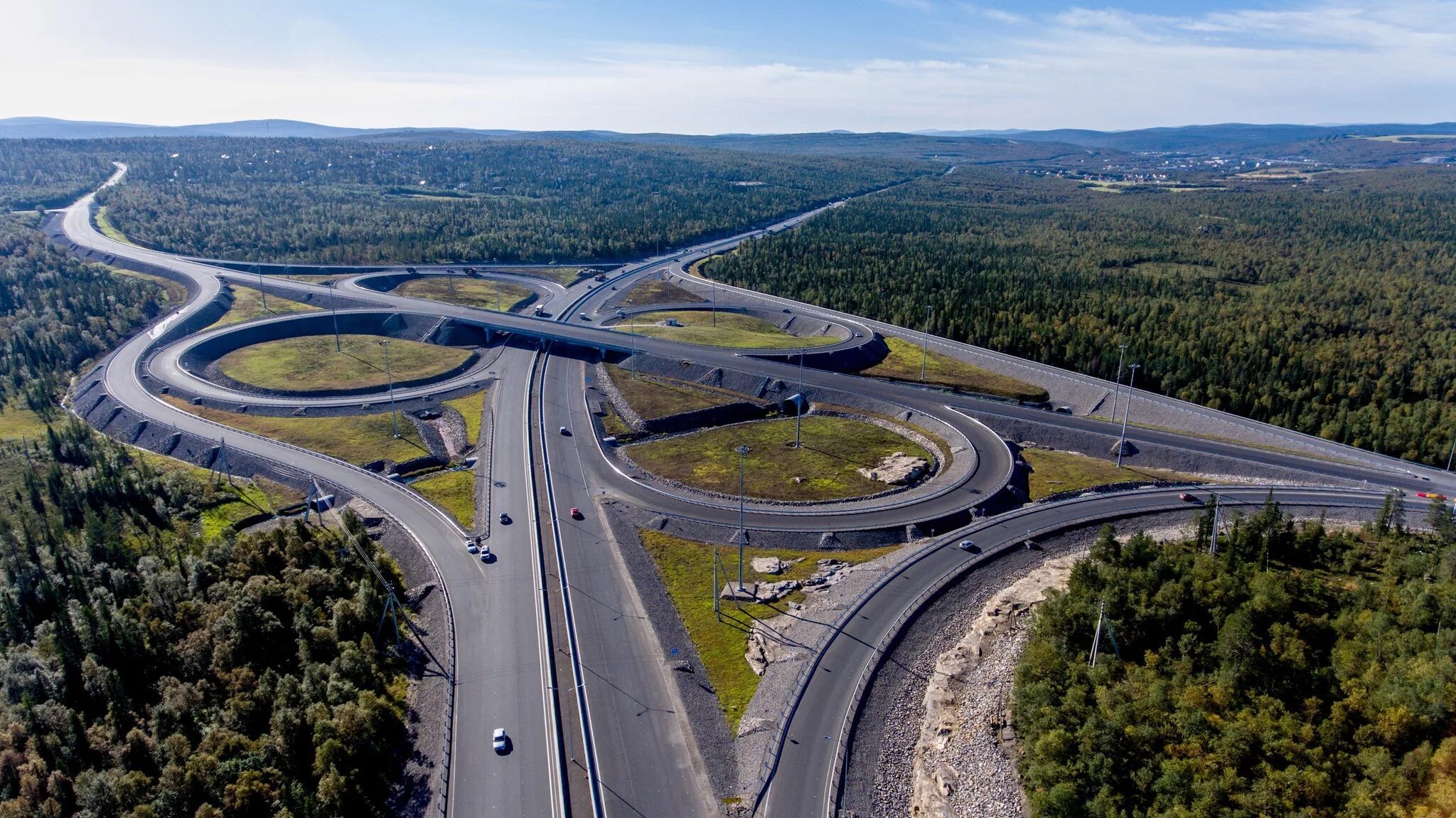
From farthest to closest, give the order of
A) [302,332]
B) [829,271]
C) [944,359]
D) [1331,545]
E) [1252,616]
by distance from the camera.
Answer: [829,271]
[302,332]
[944,359]
[1331,545]
[1252,616]

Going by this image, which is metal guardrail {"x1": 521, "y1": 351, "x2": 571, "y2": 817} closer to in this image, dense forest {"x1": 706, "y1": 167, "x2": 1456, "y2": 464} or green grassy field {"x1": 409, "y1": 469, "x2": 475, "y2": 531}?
green grassy field {"x1": 409, "y1": 469, "x2": 475, "y2": 531}

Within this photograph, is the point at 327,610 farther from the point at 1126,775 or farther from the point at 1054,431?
the point at 1054,431

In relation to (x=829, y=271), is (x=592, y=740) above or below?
below

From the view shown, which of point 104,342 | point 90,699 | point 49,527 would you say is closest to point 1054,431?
point 90,699

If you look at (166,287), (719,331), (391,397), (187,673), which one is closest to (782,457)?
(719,331)

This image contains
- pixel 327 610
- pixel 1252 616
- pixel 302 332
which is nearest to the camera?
pixel 1252 616

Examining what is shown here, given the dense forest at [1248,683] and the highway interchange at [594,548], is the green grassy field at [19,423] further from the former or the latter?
the dense forest at [1248,683]

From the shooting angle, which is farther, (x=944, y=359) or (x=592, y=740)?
(x=944, y=359)

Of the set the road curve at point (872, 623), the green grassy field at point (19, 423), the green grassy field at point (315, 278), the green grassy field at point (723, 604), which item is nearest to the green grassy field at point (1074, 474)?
the road curve at point (872, 623)
